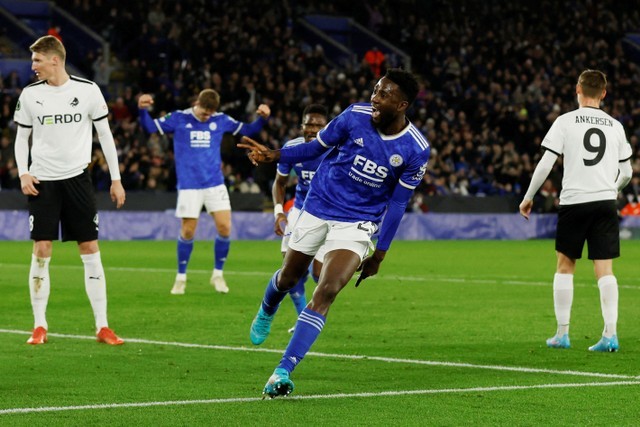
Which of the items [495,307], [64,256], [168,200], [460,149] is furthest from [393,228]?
[460,149]

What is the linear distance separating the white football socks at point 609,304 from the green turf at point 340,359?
0.21 m

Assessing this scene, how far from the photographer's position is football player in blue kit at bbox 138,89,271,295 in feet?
50.6

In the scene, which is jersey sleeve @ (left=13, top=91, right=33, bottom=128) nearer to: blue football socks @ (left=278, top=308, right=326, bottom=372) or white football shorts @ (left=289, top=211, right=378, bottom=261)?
white football shorts @ (left=289, top=211, right=378, bottom=261)

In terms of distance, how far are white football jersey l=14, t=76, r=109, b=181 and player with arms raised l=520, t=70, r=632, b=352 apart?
3584mm

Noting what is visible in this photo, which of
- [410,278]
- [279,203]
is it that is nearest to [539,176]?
[279,203]

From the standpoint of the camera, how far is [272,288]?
874 cm

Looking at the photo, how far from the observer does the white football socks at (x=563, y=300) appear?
33.4ft

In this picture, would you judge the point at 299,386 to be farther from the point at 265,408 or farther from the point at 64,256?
the point at 64,256

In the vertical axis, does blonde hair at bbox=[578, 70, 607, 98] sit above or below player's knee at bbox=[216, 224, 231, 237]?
above

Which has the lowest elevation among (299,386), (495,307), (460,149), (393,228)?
(460,149)

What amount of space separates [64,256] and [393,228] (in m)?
15.3

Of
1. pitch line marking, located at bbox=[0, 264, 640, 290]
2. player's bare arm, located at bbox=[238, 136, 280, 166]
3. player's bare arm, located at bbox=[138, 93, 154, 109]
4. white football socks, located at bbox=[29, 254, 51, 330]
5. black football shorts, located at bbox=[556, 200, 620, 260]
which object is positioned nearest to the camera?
player's bare arm, located at bbox=[238, 136, 280, 166]

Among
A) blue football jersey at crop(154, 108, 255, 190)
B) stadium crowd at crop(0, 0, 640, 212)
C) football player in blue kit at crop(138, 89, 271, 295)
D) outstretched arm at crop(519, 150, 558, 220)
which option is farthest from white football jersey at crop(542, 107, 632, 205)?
stadium crowd at crop(0, 0, 640, 212)

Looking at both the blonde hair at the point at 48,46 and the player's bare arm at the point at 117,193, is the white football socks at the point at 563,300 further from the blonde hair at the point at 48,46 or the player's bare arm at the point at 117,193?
the blonde hair at the point at 48,46
